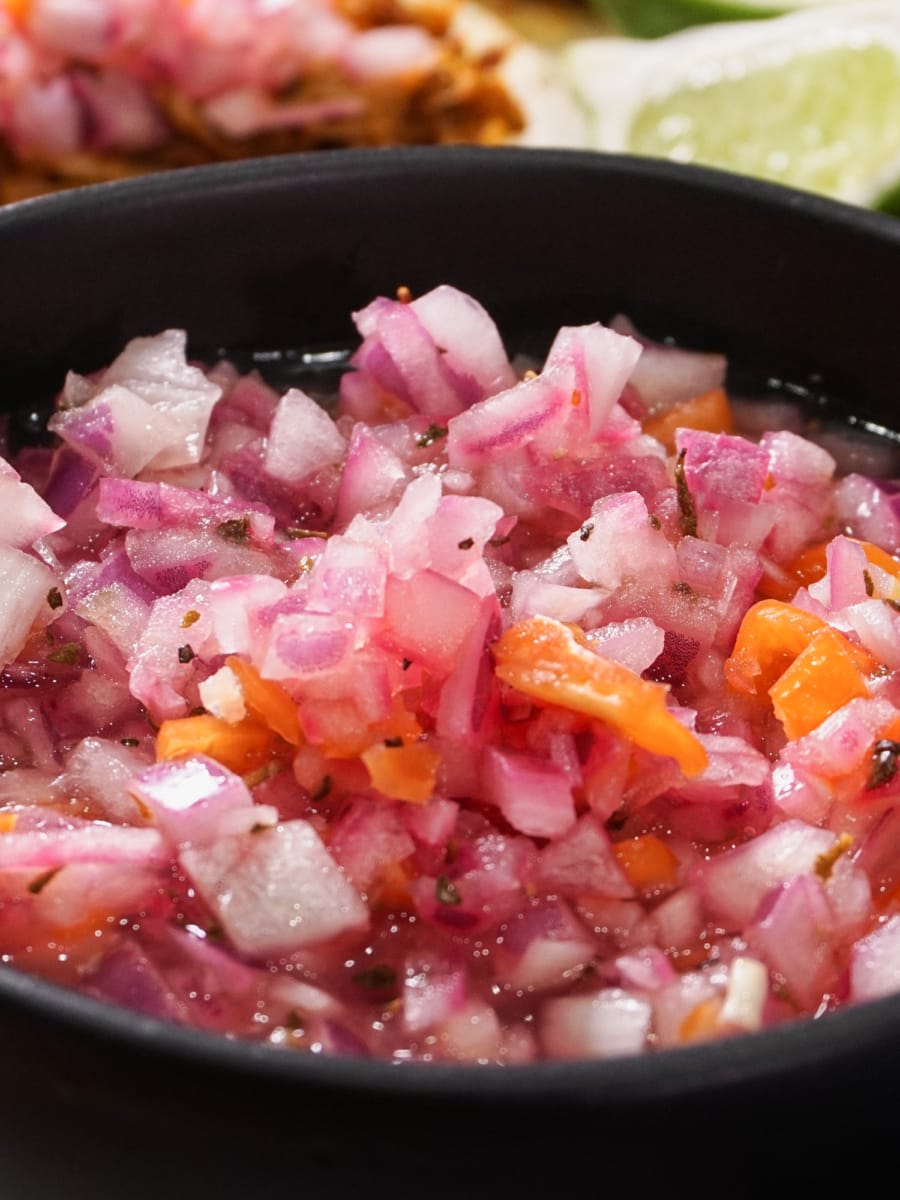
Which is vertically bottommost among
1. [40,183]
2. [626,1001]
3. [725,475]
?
[40,183]

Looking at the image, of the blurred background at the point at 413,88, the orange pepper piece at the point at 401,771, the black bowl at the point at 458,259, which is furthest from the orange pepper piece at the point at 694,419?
the blurred background at the point at 413,88

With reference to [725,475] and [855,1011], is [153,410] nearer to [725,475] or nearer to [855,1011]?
[725,475]

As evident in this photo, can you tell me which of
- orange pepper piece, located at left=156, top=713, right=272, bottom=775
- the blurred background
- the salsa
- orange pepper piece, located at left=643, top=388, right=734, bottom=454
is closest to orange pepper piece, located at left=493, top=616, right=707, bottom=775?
the salsa

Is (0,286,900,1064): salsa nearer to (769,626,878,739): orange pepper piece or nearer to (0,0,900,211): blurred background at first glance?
(769,626,878,739): orange pepper piece

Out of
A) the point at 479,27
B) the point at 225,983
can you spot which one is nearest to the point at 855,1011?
the point at 225,983

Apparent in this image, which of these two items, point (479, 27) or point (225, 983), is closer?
point (225, 983)

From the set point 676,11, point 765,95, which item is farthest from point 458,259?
point 676,11

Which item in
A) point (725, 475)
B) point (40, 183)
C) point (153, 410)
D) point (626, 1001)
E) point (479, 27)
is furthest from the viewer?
point (479, 27)

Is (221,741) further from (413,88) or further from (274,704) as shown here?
(413,88)
